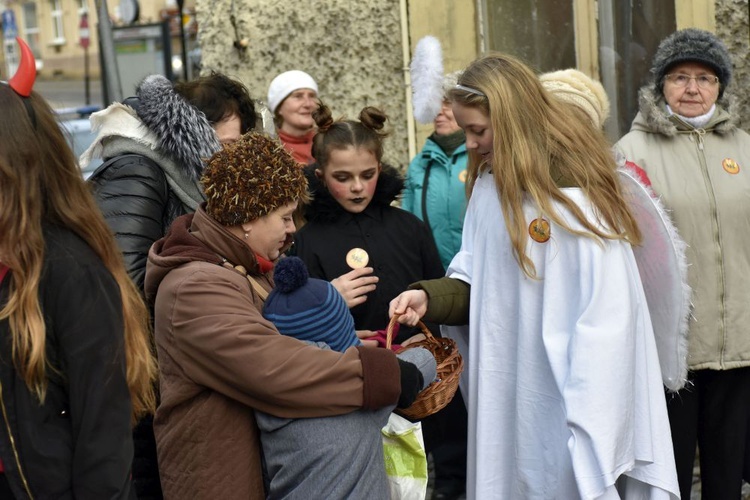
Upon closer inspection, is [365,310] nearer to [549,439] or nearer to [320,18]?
[549,439]

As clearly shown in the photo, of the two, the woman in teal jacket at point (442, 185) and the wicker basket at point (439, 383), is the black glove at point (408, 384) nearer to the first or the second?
the wicker basket at point (439, 383)

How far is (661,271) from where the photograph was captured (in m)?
3.54

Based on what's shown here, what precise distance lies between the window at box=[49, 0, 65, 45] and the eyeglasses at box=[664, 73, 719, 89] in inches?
1492

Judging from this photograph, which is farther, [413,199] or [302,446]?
[413,199]

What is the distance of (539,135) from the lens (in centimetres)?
332

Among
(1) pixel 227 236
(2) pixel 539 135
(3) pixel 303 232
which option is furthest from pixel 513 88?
(3) pixel 303 232

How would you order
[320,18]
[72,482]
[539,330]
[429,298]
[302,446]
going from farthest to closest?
[320,18], [429,298], [539,330], [302,446], [72,482]

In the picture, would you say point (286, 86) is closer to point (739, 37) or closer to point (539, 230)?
point (739, 37)

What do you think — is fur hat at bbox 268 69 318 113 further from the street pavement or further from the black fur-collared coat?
the street pavement

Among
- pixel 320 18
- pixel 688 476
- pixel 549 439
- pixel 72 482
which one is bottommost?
pixel 688 476

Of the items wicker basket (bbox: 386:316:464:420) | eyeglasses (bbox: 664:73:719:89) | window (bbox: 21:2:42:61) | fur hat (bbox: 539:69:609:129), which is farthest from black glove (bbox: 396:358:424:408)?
window (bbox: 21:2:42:61)

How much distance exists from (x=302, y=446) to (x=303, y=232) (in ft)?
5.25

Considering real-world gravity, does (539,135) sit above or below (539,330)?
above

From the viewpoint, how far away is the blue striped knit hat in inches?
113
